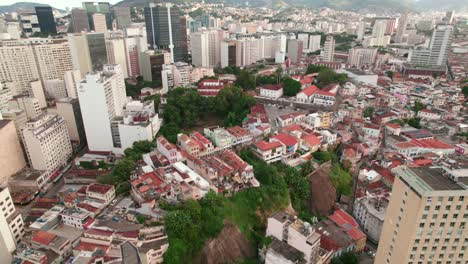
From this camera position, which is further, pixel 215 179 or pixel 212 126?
pixel 212 126

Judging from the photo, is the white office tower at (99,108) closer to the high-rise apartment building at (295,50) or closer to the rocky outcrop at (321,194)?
the rocky outcrop at (321,194)

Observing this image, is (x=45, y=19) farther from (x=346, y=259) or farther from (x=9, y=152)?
(x=346, y=259)

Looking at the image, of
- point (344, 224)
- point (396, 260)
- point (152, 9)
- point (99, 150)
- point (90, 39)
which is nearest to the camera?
point (396, 260)

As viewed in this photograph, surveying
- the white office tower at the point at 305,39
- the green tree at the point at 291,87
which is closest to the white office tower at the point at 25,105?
the green tree at the point at 291,87

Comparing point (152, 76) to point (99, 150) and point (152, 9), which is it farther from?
point (99, 150)

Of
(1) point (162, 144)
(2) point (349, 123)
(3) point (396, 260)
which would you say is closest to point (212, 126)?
(1) point (162, 144)

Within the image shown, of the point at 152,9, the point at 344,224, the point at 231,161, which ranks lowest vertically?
the point at 344,224

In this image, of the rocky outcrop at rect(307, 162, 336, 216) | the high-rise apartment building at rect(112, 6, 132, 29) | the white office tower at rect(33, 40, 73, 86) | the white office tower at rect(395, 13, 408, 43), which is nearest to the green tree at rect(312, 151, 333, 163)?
the rocky outcrop at rect(307, 162, 336, 216)
